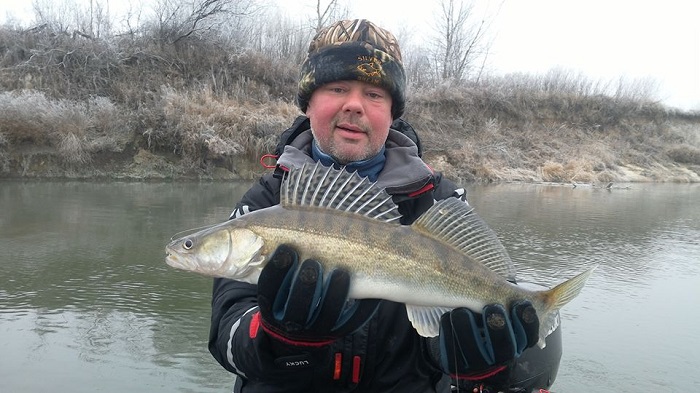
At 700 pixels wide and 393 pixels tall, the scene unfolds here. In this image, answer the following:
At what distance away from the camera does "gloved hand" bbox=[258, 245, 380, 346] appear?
220 cm

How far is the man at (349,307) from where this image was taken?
2.26m

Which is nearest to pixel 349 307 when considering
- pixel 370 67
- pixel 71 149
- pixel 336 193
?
pixel 336 193

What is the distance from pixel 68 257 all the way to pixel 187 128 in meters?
12.4

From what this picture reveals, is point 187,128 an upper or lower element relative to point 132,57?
lower

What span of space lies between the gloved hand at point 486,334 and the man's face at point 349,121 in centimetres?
118

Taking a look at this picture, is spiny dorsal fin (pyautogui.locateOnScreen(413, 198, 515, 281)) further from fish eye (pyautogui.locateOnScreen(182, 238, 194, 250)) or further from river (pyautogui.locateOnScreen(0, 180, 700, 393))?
river (pyautogui.locateOnScreen(0, 180, 700, 393))

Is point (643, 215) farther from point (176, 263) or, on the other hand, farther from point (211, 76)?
point (211, 76)

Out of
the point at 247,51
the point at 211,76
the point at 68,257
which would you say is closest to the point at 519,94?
the point at 247,51

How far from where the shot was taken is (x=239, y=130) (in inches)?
842

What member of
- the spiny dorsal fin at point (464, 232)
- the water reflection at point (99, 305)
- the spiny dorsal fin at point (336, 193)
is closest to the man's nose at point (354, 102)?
the spiny dorsal fin at point (336, 193)

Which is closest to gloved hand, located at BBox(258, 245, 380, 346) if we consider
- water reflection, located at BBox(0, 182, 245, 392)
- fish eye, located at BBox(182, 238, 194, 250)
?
fish eye, located at BBox(182, 238, 194, 250)

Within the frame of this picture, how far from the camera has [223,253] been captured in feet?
7.72

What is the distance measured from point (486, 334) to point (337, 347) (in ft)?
2.40

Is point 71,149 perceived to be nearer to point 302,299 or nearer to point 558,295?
point 302,299
